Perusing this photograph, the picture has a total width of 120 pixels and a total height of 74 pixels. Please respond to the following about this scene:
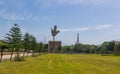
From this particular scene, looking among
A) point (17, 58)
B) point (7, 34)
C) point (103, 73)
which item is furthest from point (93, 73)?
point (7, 34)

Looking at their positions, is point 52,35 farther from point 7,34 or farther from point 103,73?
point 103,73

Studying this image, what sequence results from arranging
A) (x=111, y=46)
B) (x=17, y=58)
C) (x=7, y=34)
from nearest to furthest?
(x=17, y=58) < (x=7, y=34) < (x=111, y=46)

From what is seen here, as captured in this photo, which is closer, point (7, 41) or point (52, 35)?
point (7, 41)

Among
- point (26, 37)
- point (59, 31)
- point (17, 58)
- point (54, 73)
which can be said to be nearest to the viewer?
point (54, 73)

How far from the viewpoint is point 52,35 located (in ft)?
581

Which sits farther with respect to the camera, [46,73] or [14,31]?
[14,31]

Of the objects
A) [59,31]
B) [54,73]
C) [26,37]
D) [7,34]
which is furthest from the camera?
[59,31]

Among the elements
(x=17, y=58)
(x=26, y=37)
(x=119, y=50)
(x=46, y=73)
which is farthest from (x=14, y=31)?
(x=119, y=50)

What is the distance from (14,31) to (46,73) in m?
40.8

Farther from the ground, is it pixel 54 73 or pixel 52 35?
pixel 52 35

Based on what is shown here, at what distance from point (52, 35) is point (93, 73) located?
484 ft

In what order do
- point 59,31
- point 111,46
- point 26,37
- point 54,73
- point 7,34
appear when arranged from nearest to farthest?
point 54,73
point 7,34
point 26,37
point 59,31
point 111,46

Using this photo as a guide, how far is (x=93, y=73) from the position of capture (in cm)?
2998

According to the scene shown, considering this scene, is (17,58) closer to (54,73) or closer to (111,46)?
(54,73)
